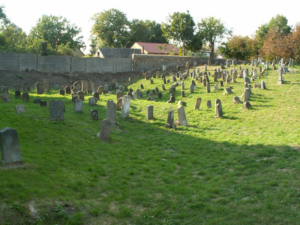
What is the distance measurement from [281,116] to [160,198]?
9763mm

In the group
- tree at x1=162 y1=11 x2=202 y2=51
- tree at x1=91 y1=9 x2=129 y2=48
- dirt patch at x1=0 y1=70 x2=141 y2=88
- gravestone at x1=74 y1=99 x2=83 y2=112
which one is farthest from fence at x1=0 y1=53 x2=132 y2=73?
tree at x1=91 y1=9 x2=129 y2=48

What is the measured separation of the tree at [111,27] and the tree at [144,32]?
64.4 inches

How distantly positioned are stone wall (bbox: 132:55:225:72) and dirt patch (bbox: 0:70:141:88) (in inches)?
84.1

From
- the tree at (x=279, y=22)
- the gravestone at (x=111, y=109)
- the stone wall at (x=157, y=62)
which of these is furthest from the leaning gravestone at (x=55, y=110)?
the tree at (x=279, y=22)

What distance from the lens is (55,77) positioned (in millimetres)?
33406

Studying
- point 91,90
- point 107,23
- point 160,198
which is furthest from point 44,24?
point 160,198

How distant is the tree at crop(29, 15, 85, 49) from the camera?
210 feet

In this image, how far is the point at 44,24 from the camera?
64500 millimetres

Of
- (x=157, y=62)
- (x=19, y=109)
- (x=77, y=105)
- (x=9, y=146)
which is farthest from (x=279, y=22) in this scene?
(x=9, y=146)

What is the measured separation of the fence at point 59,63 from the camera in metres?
32.7

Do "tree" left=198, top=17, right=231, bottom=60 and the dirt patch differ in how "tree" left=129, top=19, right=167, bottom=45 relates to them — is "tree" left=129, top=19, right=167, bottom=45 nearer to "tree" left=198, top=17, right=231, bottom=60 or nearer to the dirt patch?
"tree" left=198, top=17, right=231, bottom=60

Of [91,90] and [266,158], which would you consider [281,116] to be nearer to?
[266,158]

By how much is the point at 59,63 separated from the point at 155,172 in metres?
29.5

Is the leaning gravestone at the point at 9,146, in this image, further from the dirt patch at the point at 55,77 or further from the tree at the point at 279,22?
the tree at the point at 279,22
